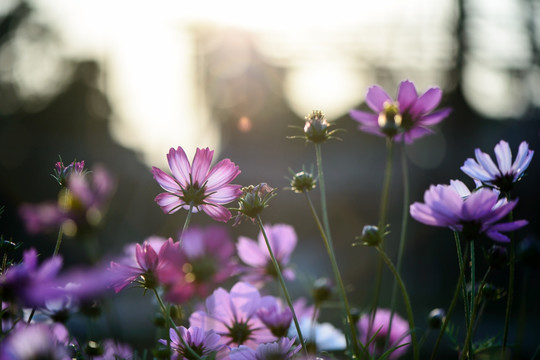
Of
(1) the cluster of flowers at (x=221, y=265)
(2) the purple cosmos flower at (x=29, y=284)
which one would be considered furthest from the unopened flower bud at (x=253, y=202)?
(2) the purple cosmos flower at (x=29, y=284)

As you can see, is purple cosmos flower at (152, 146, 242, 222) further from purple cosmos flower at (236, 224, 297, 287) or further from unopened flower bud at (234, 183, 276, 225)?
purple cosmos flower at (236, 224, 297, 287)

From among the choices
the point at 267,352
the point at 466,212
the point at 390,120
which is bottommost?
the point at 267,352

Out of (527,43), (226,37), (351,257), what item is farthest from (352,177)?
(226,37)

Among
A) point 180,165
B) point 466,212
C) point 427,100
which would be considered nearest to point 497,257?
point 466,212

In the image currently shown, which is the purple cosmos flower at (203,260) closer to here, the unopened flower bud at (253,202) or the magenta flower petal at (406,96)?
the unopened flower bud at (253,202)

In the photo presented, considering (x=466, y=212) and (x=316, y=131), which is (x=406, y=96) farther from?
(x=466, y=212)

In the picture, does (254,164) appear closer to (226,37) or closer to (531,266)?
(226,37)

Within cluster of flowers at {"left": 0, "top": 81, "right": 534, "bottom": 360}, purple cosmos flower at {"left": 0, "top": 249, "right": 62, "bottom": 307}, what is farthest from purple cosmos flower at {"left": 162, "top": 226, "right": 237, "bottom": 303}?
purple cosmos flower at {"left": 0, "top": 249, "right": 62, "bottom": 307}
